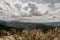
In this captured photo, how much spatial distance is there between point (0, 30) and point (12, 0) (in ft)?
0.78

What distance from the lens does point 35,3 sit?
1.26 metres

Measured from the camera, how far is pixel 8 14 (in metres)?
1.28

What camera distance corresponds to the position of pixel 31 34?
1.26 meters

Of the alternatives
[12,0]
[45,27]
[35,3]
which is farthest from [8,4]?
[45,27]

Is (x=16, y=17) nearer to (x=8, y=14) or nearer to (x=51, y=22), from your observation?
(x=8, y=14)

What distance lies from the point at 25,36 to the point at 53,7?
29cm

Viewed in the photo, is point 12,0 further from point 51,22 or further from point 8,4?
point 51,22

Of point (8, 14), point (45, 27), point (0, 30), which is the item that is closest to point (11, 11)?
point (8, 14)

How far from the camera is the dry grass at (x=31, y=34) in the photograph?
4.09 ft

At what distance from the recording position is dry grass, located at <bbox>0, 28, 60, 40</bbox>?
1.25m

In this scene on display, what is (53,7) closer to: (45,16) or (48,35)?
(45,16)

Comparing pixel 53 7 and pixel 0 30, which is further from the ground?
pixel 53 7

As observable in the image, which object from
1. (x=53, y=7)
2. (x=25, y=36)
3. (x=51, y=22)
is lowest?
(x=25, y=36)

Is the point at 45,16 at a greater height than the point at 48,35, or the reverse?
the point at 45,16
